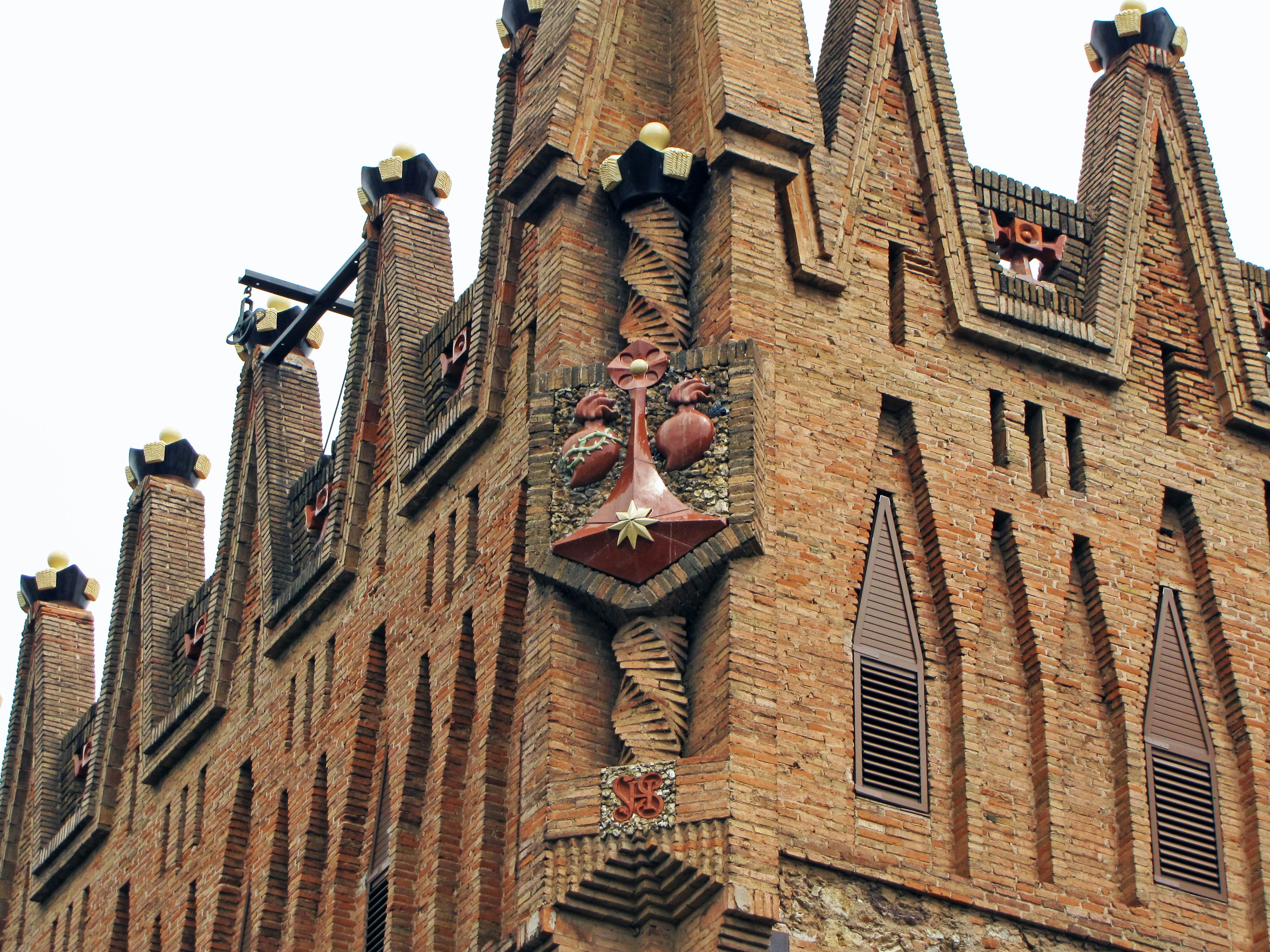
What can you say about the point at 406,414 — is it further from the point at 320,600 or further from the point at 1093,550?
the point at 1093,550

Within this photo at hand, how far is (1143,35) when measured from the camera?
103ft

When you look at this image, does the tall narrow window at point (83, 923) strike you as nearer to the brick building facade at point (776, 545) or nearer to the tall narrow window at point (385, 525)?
the brick building facade at point (776, 545)

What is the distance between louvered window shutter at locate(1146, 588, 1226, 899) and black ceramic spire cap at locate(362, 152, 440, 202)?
9.96m

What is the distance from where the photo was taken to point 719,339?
26.6 meters

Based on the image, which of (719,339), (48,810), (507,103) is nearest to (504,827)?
(719,339)

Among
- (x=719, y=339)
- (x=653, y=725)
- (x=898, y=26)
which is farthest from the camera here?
(x=898, y=26)

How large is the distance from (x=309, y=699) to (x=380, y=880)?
348 cm

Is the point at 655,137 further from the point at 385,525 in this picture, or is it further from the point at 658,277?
the point at 385,525

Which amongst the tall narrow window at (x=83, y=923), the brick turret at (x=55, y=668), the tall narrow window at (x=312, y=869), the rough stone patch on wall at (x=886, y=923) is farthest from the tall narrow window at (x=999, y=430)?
the brick turret at (x=55, y=668)

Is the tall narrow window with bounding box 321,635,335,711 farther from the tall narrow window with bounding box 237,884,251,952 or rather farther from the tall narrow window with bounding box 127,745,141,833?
the tall narrow window with bounding box 127,745,141,833

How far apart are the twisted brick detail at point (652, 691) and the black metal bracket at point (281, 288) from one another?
13945 mm

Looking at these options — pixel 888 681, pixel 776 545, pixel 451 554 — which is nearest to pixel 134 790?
pixel 451 554

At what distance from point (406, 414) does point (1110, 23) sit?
26.6ft

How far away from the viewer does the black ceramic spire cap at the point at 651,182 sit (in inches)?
1080
